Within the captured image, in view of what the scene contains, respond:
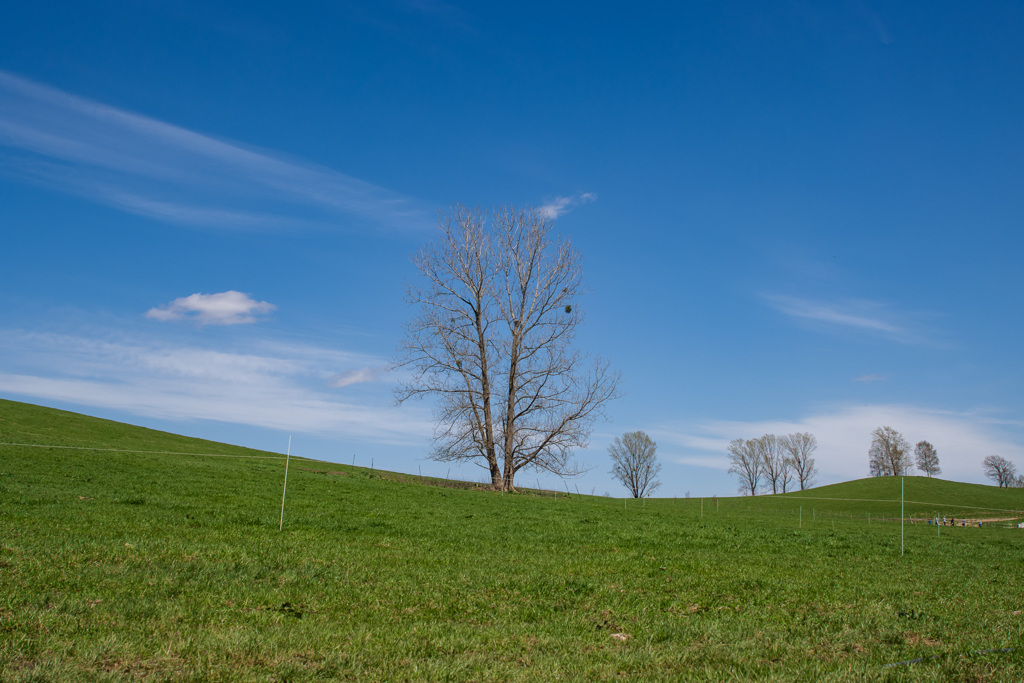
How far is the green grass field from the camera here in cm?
638

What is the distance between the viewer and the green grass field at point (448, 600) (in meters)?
6.38

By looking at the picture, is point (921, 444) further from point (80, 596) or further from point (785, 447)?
point (80, 596)

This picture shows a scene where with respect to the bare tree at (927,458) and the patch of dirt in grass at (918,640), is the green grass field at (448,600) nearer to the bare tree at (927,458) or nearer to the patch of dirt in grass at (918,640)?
the patch of dirt in grass at (918,640)

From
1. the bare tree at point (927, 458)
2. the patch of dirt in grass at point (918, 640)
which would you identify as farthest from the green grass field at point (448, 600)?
the bare tree at point (927, 458)

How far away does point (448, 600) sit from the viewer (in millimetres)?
9086

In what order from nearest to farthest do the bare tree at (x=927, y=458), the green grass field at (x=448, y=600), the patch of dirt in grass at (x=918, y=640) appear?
the green grass field at (x=448, y=600), the patch of dirt in grass at (x=918, y=640), the bare tree at (x=927, y=458)

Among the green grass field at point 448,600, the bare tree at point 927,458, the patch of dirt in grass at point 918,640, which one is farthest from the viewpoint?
→ the bare tree at point 927,458

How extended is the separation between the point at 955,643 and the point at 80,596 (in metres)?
10.6

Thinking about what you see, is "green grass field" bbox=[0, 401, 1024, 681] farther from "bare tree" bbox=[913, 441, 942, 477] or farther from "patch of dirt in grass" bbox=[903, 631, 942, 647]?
"bare tree" bbox=[913, 441, 942, 477]

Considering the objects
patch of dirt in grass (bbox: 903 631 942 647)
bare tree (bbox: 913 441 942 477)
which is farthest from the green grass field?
bare tree (bbox: 913 441 942 477)

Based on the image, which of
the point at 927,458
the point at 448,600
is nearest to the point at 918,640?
the point at 448,600

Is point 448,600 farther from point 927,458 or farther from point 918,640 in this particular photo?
point 927,458

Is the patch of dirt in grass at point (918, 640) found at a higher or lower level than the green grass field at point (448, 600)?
higher

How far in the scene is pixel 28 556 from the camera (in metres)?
9.57
